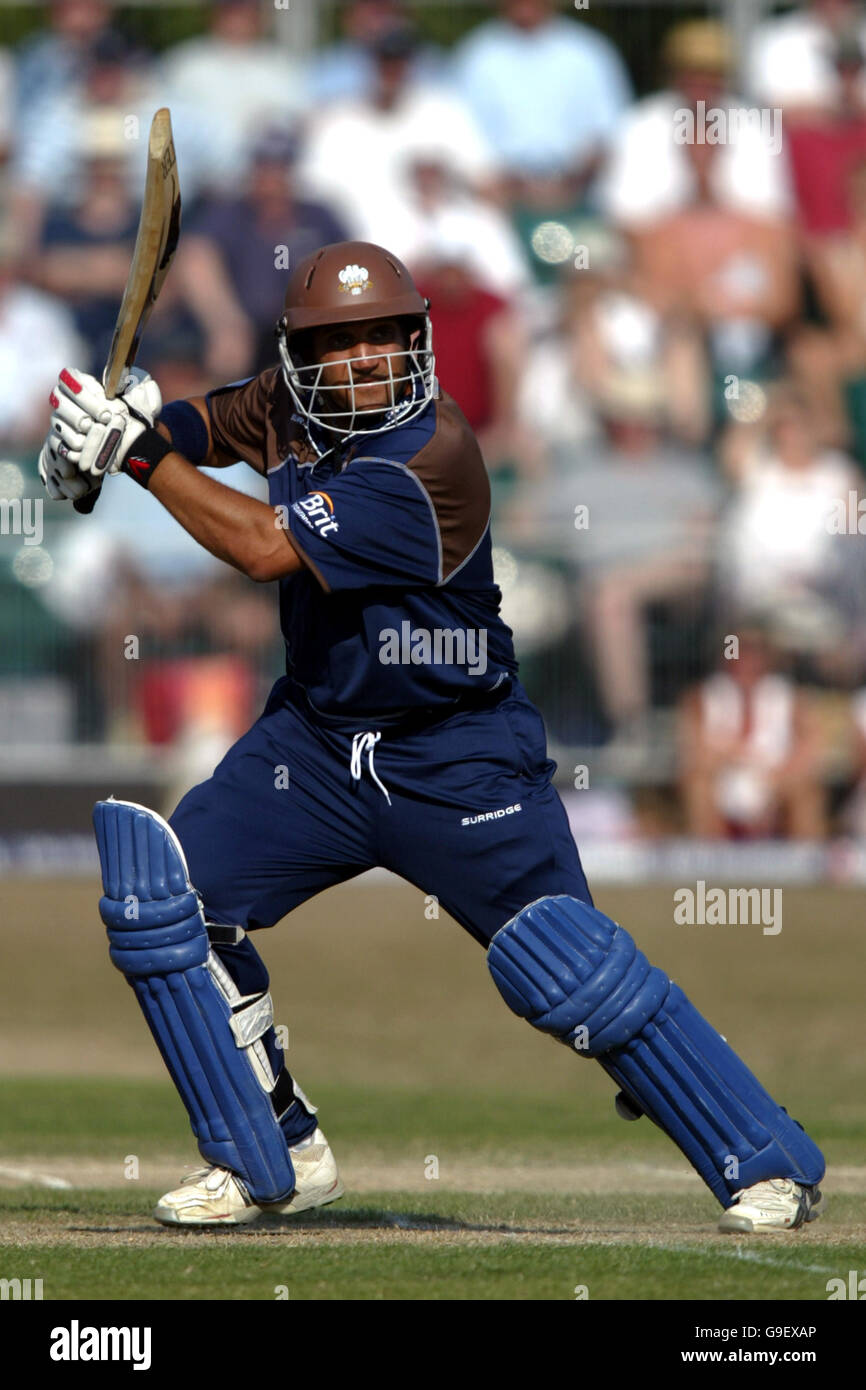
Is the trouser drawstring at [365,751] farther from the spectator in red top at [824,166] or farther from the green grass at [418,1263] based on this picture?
the spectator in red top at [824,166]

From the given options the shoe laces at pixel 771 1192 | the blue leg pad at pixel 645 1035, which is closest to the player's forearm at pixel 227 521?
the blue leg pad at pixel 645 1035

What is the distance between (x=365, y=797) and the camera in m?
5.14

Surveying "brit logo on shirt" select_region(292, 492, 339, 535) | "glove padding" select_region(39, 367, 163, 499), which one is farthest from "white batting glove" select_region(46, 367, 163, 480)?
"brit logo on shirt" select_region(292, 492, 339, 535)

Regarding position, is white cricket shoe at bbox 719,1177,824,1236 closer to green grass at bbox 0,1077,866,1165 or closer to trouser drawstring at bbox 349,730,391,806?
trouser drawstring at bbox 349,730,391,806

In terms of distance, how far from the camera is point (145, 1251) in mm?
4750

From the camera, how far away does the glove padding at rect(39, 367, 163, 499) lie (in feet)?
15.9

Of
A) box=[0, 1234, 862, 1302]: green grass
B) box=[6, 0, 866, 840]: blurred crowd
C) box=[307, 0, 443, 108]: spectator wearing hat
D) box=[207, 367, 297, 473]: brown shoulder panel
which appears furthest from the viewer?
box=[307, 0, 443, 108]: spectator wearing hat

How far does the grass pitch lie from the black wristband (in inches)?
70.6

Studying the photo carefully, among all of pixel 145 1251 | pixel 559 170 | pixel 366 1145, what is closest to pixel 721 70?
pixel 559 170

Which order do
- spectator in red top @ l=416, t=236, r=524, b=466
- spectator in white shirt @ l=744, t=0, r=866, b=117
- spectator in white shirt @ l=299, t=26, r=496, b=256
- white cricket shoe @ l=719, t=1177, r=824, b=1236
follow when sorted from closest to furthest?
white cricket shoe @ l=719, t=1177, r=824, b=1236 → spectator in red top @ l=416, t=236, r=524, b=466 → spectator in white shirt @ l=299, t=26, r=496, b=256 → spectator in white shirt @ l=744, t=0, r=866, b=117

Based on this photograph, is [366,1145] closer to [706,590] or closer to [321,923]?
[321,923]
